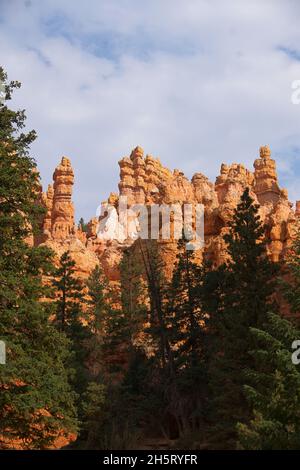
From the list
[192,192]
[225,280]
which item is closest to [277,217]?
[192,192]

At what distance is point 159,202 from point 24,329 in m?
42.8

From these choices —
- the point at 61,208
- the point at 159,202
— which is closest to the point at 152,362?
the point at 159,202

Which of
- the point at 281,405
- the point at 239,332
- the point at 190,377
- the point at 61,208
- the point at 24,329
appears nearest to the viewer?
the point at 281,405

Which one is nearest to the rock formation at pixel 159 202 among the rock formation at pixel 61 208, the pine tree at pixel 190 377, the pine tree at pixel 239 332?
the rock formation at pixel 61 208

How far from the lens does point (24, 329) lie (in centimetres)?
1697

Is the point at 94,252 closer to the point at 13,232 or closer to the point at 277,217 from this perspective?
the point at 277,217

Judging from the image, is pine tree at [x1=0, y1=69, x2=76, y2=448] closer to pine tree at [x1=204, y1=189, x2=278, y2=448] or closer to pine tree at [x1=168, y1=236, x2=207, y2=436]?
pine tree at [x1=204, y1=189, x2=278, y2=448]

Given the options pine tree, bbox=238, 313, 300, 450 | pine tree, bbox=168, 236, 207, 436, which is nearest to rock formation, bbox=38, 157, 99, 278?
pine tree, bbox=168, 236, 207, 436

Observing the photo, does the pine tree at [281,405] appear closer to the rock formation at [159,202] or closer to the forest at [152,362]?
the forest at [152,362]

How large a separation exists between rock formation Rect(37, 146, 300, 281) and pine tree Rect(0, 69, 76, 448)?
92.0 ft

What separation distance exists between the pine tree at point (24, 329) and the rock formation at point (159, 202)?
28052mm

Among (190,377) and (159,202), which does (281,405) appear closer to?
(190,377)

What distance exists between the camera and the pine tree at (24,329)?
1529 centimetres

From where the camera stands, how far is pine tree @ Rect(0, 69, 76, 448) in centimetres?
1529
